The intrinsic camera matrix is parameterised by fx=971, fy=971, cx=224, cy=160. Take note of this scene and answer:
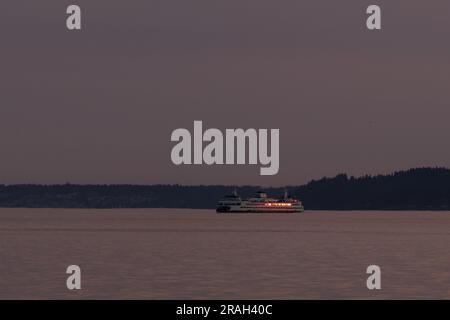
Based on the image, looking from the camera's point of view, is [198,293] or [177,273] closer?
[198,293]

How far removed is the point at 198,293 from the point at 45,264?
3098 centimetres

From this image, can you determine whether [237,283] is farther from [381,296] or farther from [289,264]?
[289,264]

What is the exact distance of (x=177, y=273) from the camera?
7588cm

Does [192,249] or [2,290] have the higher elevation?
[192,249]
